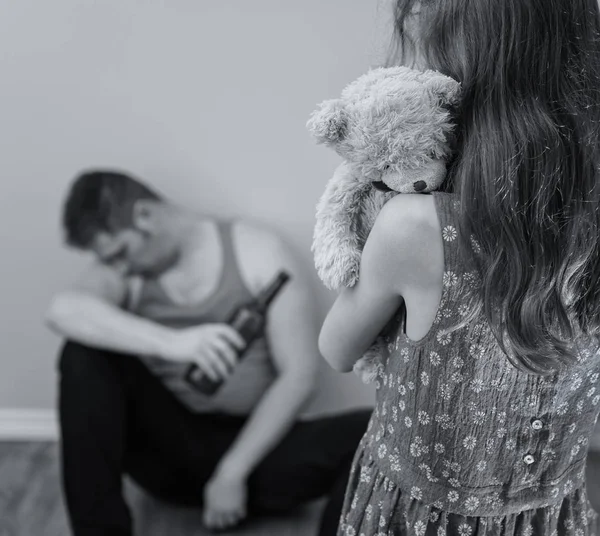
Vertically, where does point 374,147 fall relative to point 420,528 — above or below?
above

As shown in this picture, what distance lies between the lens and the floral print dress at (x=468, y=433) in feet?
1.92

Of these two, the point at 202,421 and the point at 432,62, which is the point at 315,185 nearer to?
the point at 202,421

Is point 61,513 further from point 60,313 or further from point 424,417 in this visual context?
point 424,417

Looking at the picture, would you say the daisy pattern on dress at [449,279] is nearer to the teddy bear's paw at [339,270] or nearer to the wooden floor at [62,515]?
the teddy bear's paw at [339,270]

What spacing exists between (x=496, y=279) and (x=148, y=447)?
1104 mm

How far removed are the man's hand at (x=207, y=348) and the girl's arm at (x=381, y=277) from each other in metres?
0.85

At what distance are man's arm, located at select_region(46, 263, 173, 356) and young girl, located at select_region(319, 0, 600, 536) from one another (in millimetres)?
866

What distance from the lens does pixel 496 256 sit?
543mm

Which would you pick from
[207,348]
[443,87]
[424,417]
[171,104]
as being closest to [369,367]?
[424,417]

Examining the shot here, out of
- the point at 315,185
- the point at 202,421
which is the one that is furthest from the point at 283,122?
the point at 202,421

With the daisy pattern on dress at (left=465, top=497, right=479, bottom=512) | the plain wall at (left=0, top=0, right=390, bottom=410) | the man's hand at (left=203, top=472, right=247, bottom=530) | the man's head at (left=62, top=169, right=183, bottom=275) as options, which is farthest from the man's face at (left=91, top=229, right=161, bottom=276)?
the daisy pattern on dress at (left=465, top=497, right=479, bottom=512)

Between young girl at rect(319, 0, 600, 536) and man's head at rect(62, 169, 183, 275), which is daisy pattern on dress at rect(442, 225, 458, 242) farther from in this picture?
man's head at rect(62, 169, 183, 275)

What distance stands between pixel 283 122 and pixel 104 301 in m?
0.62

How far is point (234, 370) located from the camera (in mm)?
1521
